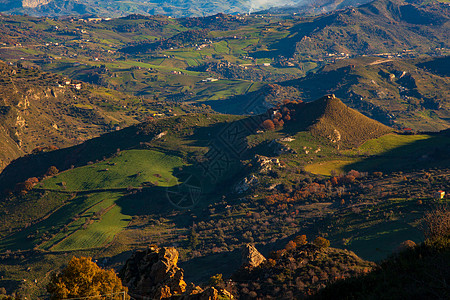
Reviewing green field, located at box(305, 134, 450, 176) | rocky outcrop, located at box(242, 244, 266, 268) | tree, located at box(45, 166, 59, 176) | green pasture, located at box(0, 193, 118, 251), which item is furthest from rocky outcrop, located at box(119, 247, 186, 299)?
tree, located at box(45, 166, 59, 176)

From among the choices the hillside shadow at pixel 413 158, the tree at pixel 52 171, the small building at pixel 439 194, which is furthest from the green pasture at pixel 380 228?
the tree at pixel 52 171

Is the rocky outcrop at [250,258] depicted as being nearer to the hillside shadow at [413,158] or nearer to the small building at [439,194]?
the small building at [439,194]

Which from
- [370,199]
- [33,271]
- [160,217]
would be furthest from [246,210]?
[33,271]

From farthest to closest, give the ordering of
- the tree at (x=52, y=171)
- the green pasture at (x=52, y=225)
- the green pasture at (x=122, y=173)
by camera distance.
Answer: the tree at (x=52, y=171), the green pasture at (x=122, y=173), the green pasture at (x=52, y=225)

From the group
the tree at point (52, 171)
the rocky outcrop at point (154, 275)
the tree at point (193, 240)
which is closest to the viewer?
the rocky outcrop at point (154, 275)

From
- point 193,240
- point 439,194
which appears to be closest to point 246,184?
point 193,240
